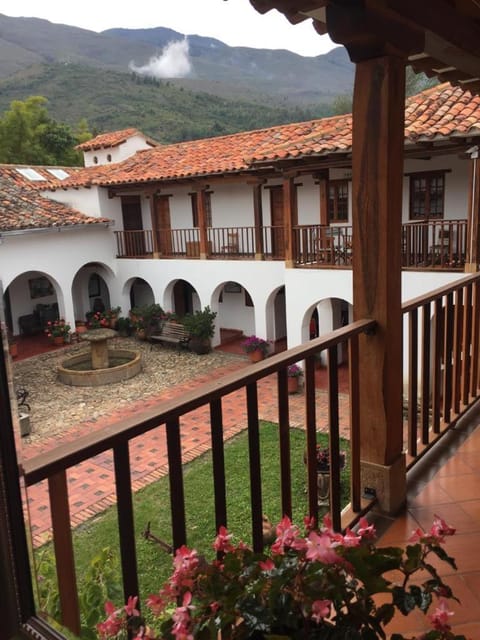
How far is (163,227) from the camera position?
55.0ft

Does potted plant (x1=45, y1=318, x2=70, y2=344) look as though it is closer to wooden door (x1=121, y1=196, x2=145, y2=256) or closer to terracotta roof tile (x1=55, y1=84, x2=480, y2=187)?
wooden door (x1=121, y1=196, x2=145, y2=256)

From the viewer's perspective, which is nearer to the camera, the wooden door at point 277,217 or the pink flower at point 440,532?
the pink flower at point 440,532

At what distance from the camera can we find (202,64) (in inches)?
2773

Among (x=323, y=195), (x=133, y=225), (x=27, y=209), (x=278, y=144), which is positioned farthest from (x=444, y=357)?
(x=133, y=225)

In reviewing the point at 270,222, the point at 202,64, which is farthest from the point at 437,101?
the point at 202,64

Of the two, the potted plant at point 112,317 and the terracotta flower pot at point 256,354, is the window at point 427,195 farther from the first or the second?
the potted plant at point 112,317

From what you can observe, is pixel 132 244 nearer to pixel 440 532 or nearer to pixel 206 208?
pixel 206 208

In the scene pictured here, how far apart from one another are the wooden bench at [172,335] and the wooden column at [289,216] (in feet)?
12.4

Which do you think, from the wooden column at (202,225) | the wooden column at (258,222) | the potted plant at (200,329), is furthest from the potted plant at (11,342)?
the wooden column at (202,225)

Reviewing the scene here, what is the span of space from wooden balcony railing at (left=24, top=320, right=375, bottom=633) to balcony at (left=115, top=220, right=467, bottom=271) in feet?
26.5

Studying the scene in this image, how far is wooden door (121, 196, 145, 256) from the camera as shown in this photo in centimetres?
1642

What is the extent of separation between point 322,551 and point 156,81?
42.8 metres

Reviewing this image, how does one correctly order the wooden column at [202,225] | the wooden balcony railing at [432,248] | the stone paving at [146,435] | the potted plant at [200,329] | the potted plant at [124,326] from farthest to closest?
the potted plant at [124,326] < the wooden column at [202,225] < the potted plant at [200,329] < the wooden balcony railing at [432,248] < the stone paving at [146,435]

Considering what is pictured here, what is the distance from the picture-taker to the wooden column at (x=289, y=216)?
11.4 m
